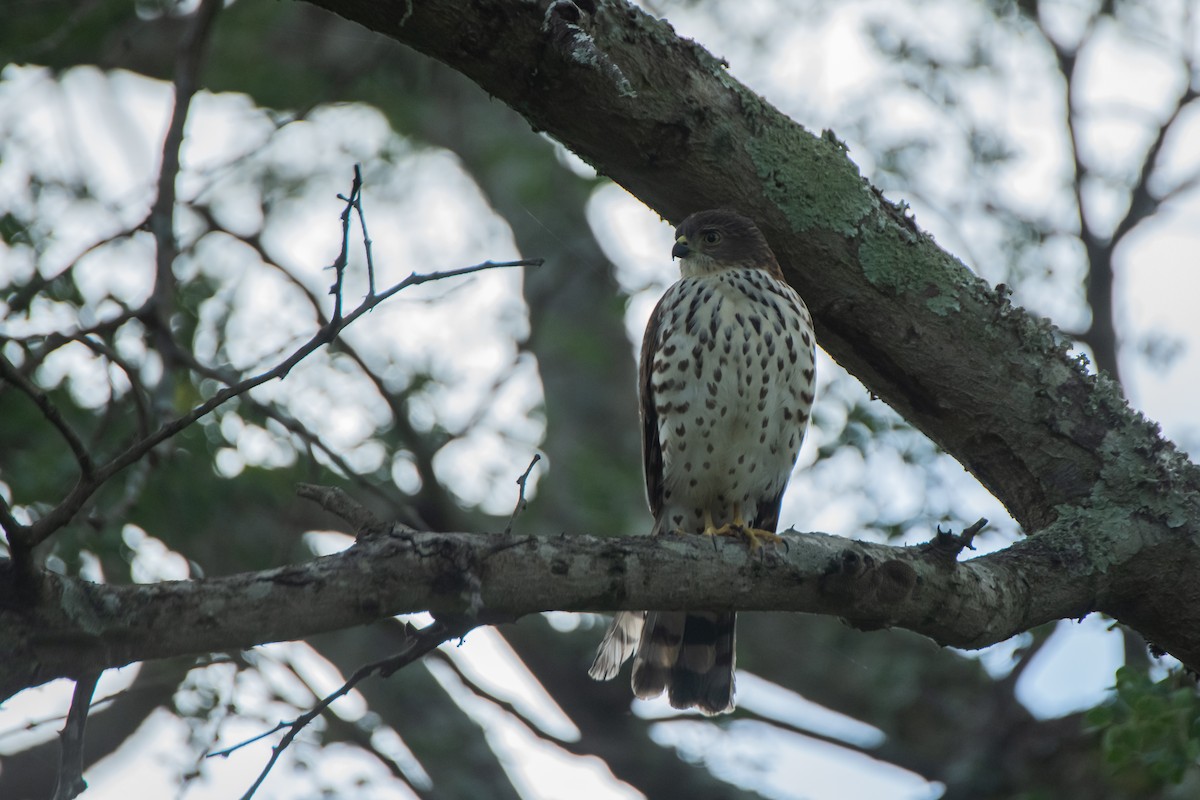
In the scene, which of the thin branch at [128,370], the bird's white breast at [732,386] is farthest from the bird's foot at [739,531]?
the thin branch at [128,370]

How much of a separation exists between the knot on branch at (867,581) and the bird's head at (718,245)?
1.04m

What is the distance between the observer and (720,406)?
15.9 ft

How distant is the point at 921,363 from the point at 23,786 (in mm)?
5013

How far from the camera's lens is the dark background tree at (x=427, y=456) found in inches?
213

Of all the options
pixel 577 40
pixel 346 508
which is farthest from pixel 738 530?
pixel 346 508

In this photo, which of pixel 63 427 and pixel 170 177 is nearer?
pixel 63 427

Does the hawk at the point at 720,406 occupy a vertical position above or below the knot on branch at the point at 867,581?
above

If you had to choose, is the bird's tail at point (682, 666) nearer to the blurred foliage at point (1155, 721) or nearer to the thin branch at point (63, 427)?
the blurred foliage at point (1155, 721)

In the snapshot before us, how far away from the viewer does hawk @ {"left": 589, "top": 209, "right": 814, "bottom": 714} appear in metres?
4.83

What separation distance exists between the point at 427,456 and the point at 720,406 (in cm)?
199

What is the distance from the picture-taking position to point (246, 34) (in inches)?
336

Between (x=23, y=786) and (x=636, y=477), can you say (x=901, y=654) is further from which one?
(x=23, y=786)

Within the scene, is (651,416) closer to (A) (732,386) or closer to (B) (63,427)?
(A) (732,386)

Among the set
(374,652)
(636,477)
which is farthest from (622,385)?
(374,652)
